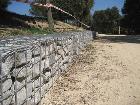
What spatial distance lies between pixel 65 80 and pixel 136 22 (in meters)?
35.2

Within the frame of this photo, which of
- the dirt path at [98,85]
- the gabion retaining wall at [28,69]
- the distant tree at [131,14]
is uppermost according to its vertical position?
the distant tree at [131,14]

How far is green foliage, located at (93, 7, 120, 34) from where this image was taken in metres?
76.4

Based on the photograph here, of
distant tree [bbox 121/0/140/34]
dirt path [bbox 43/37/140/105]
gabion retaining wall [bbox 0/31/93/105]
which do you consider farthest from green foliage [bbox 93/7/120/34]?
gabion retaining wall [bbox 0/31/93/105]

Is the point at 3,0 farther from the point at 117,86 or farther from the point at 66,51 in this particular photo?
the point at 117,86

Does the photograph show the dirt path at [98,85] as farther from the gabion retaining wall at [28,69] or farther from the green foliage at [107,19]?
the green foliage at [107,19]

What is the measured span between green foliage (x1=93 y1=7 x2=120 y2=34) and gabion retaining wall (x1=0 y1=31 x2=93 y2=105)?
65.6 metres

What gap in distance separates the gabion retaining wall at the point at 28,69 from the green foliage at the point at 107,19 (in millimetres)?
65614

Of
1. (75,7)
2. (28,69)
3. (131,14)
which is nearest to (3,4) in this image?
(28,69)

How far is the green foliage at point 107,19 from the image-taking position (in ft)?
251

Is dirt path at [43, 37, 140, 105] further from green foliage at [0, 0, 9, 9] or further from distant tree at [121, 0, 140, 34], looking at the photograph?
distant tree at [121, 0, 140, 34]

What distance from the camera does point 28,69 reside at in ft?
19.4

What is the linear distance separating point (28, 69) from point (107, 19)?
7713cm

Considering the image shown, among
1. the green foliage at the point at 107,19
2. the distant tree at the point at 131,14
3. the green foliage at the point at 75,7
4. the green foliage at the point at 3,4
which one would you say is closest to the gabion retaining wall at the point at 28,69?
the green foliage at the point at 3,4

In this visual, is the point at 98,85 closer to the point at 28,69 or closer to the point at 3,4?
the point at 28,69
